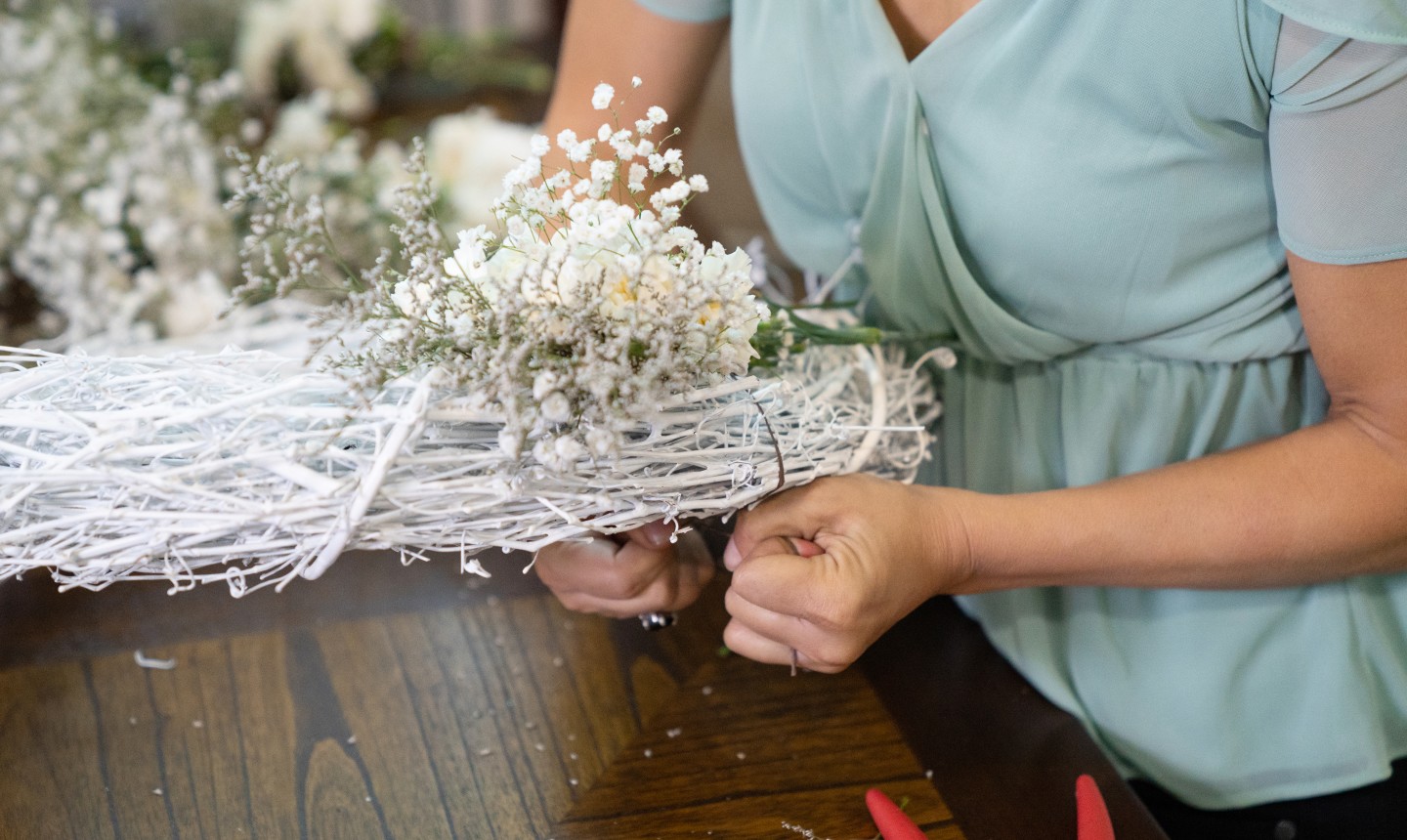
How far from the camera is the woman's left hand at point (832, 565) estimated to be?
65cm

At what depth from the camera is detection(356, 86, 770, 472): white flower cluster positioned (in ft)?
1.74

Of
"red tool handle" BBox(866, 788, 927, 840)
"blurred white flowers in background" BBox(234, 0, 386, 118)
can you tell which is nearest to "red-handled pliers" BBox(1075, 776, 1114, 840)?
"red tool handle" BBox(866, 788, 927, 840)

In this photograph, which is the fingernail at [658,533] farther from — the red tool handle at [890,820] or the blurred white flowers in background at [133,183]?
the blurred white flowers in background at [133,183]

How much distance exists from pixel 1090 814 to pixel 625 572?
33cm

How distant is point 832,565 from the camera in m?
0.66

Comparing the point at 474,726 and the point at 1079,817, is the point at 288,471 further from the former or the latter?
the point at 1079,817

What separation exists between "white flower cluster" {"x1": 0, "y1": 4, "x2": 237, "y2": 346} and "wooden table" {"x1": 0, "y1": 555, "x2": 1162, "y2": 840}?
482 millimetres

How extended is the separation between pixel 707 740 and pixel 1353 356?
1.59 ft

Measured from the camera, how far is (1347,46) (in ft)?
1.96

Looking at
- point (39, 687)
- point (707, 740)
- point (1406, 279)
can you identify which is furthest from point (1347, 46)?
point (39, 687)

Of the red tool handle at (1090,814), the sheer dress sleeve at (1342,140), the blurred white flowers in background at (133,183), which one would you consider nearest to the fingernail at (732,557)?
the red tool handle at (1090,814)

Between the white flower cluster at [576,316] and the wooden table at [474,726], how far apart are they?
260 millimetres

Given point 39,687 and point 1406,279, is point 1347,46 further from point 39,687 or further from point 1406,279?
point 39,687

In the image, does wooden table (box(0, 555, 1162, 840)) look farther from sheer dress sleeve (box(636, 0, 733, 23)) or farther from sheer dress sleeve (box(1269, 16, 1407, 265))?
sheer dress sleeve (box(636, 0, 733, 23))
